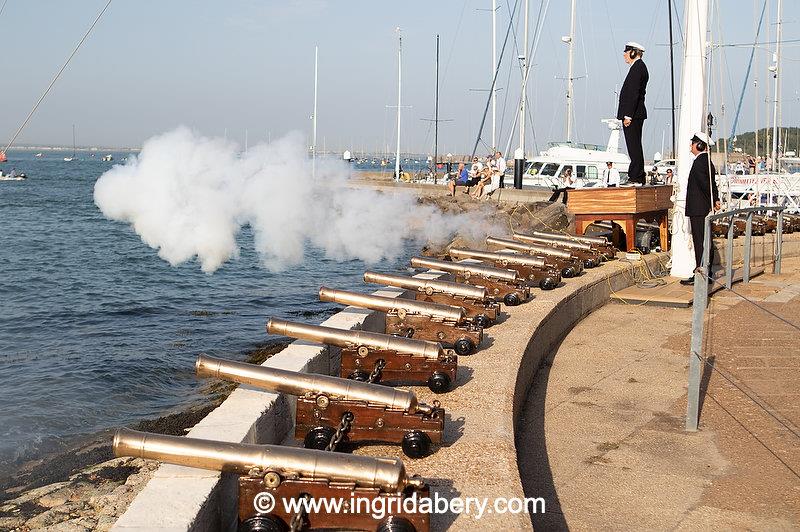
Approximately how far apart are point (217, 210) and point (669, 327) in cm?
1640

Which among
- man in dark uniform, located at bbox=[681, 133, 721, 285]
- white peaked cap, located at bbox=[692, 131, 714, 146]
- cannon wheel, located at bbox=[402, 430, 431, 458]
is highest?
white peaked cap, located at bbox=[692, 131, 714, 146]

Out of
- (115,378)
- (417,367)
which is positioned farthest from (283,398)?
(115,378)

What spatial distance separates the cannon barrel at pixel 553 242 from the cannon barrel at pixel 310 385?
8770 millimetres

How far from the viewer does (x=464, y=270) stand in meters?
10.8

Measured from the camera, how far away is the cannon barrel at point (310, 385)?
17.3ft

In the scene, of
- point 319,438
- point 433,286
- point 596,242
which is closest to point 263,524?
point 319,438

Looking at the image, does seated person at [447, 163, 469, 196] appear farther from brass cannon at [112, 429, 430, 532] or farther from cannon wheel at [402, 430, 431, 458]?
brass cannon at [112, 429, 430, 532]

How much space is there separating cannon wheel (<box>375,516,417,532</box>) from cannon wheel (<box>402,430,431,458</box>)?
44.2 inches

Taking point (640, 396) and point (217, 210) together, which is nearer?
point (640, 396)

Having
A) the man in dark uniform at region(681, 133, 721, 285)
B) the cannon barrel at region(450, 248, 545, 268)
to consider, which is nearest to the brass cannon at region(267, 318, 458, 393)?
the cannon barrel at region(450, 248, 545, 268)

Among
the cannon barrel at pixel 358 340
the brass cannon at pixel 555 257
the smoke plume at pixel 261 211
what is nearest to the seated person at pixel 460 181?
the smoke plume at pixel 261 211

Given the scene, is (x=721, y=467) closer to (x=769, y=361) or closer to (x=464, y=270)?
(x=769, y=361)

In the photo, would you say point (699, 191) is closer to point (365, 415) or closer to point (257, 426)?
point (365, 415)

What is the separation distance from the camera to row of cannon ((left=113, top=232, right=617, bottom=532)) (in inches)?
161
